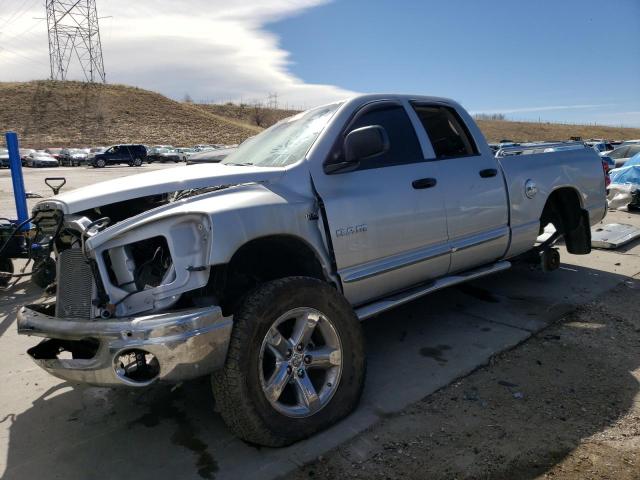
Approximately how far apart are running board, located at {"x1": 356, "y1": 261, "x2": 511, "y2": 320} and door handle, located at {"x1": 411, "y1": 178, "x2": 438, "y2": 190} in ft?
2.49

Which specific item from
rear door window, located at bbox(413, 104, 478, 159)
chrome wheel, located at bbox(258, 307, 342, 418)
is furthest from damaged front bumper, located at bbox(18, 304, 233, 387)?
rear door window, located at bbox(413, 104, 478, 159)

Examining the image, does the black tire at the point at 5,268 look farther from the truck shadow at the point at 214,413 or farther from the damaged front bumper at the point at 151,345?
the damaged front bumper at the point at 151,345

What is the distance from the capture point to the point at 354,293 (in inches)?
136

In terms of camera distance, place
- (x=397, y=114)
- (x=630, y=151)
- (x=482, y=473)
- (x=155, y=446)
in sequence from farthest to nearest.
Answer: (x=630, y=151), (x=397, y=114), (x=155, y=446), (x=482, y=473)

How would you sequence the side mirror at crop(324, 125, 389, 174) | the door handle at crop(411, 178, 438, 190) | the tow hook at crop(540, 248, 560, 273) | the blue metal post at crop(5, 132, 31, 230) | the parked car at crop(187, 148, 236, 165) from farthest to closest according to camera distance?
the blue metal post at crop(5, 132, 31, 230) < the parked car at crop(187, 148, 236, 165) < the tow hook at crop(540, 248, 560, 273) < the door handle at crop(411, 178, 438, 190) < the side mirror at crop(324, 125, 389, 174)

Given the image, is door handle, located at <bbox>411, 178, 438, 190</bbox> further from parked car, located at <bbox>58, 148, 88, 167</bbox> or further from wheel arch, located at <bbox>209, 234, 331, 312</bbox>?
parked car, located at <bbox>58, 148, 88, 167</bbox>

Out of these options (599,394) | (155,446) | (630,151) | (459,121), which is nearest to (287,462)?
(155,446)

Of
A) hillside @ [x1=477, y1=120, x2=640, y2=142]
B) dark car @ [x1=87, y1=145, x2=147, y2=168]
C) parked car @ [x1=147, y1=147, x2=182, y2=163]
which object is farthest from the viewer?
hillside @ [x1=477, y1=120, x2=640, y2=142]

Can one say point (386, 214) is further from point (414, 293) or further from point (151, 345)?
point (151, 345)

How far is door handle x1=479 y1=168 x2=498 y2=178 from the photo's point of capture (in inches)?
172

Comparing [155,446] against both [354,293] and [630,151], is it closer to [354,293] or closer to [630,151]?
[354,293]

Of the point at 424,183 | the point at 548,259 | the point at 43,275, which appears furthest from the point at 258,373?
the point at 548,259

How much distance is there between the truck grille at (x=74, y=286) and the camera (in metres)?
2.82

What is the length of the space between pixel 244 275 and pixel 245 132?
74.6 metres
